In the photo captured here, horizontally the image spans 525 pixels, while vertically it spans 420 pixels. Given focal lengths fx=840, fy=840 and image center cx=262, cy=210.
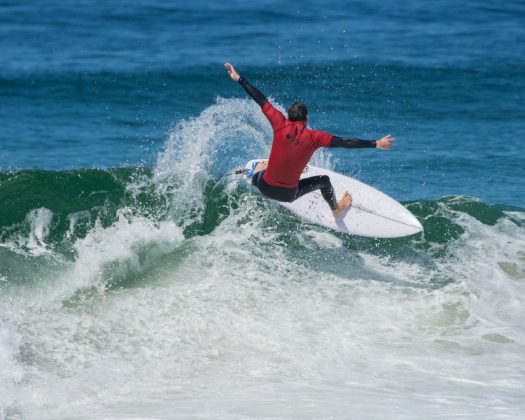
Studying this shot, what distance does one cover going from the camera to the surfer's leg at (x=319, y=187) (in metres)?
10.2

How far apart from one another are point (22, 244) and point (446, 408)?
19.4 feet

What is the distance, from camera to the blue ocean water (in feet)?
26.7

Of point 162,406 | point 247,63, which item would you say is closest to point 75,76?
point 247,63

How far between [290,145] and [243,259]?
1.98 metres

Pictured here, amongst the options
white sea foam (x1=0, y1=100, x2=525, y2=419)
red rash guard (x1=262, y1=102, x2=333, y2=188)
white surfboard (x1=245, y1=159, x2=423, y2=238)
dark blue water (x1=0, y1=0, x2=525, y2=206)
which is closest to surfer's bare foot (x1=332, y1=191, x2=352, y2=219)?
Result: white surfboard (x1=245, y1=159, x2=423, y2=238)

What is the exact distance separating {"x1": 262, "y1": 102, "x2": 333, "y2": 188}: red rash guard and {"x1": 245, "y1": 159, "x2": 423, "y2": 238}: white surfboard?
163cm

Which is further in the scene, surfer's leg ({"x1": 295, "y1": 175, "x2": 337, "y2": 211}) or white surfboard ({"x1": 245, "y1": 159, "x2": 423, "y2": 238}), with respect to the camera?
white surfboard ({"x1": 245, "y1": 159, "x2": 423, "y2": 238})

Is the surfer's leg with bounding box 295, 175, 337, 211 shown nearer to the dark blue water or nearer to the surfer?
the surfer

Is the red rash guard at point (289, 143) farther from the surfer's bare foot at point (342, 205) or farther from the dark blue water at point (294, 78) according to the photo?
the dark blue water at point (294, 78)

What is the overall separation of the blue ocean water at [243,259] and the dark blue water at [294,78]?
0.08 metres

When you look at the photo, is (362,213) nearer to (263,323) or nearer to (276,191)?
(276,191)

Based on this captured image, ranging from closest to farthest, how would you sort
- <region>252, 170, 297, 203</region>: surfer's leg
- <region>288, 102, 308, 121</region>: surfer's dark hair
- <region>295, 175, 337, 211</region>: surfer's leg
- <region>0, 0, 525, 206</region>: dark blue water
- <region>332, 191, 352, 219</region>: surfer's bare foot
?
1. <region>288, 102, 308, 121</region>: surfer's dark hair
2. <region>252, 170, 297, 203</region>: surfer's leg
3. <region>295, 175, 337, 211</region>: surfer's leg
4. <region>332, 191, 352, 219</region>: surfer's bare foot
5. <region>0, 0, 525, 206</region>: dark blue water

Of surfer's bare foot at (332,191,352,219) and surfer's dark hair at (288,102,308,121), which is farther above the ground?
surfer's dark hair at (288,102,308,121)

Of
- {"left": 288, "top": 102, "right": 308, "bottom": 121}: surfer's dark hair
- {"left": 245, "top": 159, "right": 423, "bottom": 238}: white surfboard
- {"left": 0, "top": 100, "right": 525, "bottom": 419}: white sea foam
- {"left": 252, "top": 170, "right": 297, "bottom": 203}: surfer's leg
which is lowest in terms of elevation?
{"left": 0, "top": 100, "right": 525, "bottom": 419}: white sea foam
